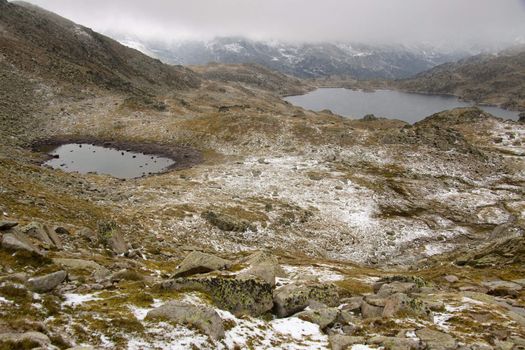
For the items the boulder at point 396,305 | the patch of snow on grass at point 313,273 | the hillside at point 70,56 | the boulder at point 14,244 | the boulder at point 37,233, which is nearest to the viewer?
the boulder at point 14,244

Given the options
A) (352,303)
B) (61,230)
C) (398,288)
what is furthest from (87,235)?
(398,288)

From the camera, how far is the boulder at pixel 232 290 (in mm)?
16281

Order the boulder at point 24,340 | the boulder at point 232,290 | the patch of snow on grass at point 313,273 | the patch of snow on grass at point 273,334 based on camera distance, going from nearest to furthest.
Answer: the boulder at point 24,340 < the patch of snow on grass at point 273,334 < the boulder at point 232,290 < the patch of snow on grass at point 313,273

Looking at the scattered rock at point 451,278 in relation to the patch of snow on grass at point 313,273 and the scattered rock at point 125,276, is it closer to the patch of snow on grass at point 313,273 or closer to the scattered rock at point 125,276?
the patch of snow on grass at point 313,273

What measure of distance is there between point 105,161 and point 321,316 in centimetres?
5625

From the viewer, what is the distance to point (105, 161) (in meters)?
64.1

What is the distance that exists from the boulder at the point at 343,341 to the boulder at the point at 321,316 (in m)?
1.09

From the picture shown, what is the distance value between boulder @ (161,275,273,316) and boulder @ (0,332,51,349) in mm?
6374

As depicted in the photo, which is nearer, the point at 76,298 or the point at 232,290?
the point at 76,298

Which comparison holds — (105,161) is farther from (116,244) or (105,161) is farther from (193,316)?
(193,316)

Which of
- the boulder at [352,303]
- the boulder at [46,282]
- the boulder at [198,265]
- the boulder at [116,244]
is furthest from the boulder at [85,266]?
the boulder at [352,303]

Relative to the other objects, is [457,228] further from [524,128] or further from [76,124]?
[76,124]

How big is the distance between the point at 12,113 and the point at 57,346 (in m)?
75.3

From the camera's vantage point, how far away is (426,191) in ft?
181
